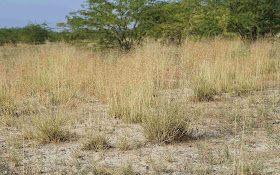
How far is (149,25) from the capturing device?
14188mm

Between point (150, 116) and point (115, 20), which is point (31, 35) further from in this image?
point (150, 116)

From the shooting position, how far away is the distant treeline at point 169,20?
13578mm

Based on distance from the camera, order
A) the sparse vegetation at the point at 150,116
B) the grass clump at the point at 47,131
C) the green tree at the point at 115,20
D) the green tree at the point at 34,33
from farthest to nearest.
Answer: the green tree at the point at 34,33 → the green tree at the point at 115,20 → the grass clump at the point at 47,131 → the sparse vegetation at the point at 150,116

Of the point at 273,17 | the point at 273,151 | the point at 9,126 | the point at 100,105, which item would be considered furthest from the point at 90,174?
the point at 273,17

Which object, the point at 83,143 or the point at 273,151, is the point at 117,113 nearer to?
the point at 83,143

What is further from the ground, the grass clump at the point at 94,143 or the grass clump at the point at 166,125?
the grass clump at the point at 166,125

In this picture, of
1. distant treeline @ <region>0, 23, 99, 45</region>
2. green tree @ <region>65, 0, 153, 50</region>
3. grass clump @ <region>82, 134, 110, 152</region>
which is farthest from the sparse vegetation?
distant treeline @ <region>0, 23, 99, 45</region>

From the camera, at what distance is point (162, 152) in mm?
4117

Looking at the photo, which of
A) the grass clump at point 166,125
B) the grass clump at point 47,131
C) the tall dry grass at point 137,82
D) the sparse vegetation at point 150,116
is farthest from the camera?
the tall dry grass at point 137,82

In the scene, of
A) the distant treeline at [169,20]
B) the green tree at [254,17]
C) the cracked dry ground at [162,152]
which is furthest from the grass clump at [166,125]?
the green tree at [254,17]

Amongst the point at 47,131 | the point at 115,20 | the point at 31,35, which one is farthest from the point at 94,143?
the point at 31,35

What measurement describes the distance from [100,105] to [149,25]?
8.18m

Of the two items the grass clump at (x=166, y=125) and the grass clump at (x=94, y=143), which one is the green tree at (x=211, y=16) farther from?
the grass clump at (x=94, y=143)

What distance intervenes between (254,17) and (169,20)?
4034 millimetres
